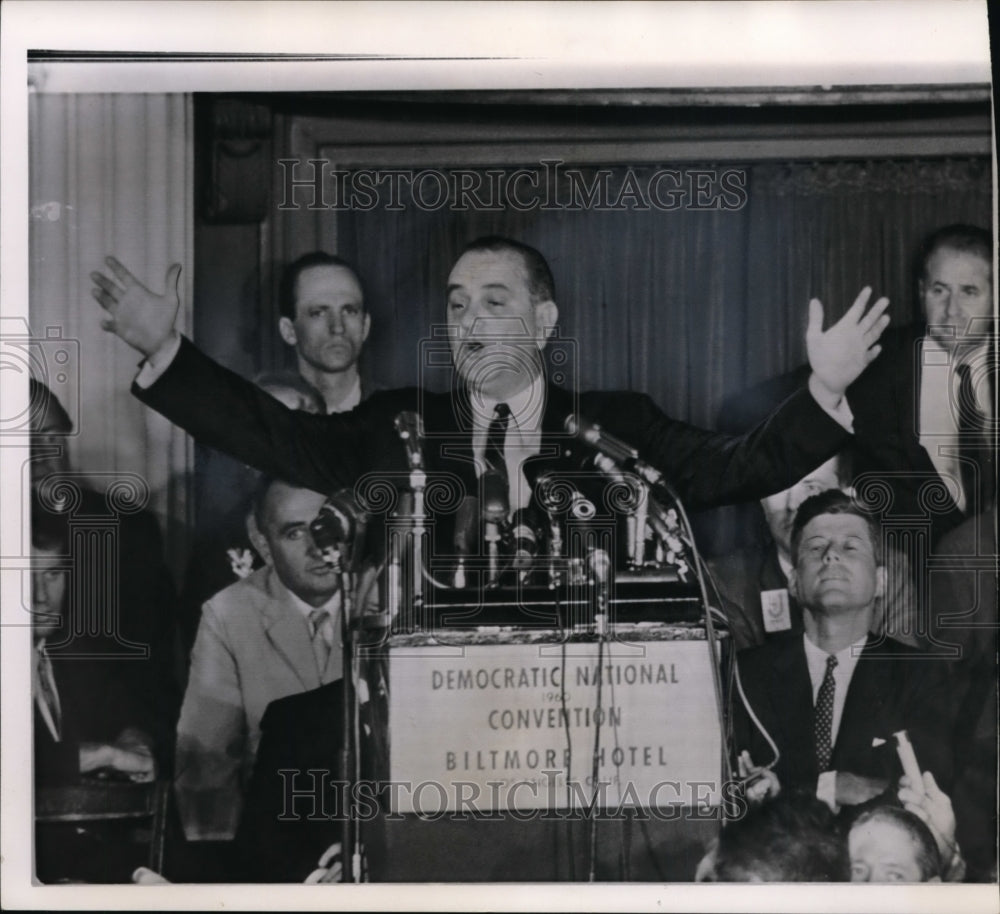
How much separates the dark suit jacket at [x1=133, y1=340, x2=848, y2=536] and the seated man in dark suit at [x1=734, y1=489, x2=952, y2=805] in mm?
172

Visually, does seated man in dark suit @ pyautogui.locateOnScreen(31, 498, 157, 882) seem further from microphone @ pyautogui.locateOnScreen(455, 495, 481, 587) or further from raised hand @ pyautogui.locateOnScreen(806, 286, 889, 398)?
raised hand @ pyautogui.locateOnScreen(806, 286, 889, 398)

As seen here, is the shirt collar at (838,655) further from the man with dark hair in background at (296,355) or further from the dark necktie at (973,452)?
the man with dark hair in background at (296,355)

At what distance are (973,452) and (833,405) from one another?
1.20 feet

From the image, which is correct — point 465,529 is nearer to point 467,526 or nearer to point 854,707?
point 467,526

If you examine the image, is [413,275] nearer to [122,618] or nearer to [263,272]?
[263,272]

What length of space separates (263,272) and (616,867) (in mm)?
1715

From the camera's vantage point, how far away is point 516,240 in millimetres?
2604

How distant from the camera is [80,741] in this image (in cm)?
259

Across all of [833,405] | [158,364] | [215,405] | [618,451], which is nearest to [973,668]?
[833,405]

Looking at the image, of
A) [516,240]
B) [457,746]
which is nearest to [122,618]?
[457,746]

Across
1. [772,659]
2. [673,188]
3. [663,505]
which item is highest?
[673,188]

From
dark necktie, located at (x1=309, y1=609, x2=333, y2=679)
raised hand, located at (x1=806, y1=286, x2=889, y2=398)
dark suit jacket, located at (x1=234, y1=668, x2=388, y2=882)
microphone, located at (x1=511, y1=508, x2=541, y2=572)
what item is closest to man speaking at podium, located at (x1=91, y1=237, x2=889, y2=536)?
raised hand, located at (x1=806, y1=286, x2=889, y2=398)

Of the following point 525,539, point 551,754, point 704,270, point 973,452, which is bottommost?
point 551,754

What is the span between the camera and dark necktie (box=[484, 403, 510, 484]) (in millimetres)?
2596
